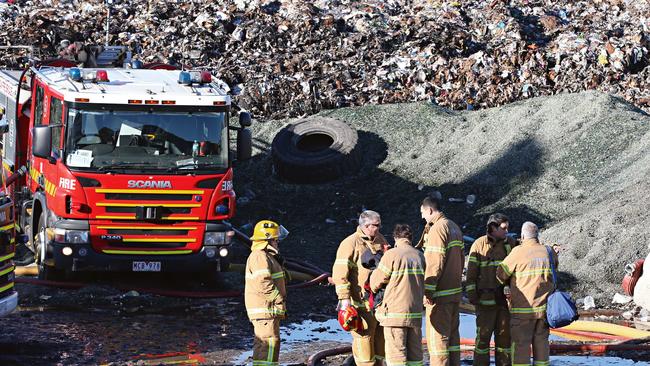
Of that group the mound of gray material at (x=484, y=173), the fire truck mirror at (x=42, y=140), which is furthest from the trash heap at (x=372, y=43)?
the fire truck mirror at (x=42, y=140)

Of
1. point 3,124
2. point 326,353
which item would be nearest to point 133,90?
point 3,124

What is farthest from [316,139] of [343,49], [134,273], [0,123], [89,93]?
[0,123]

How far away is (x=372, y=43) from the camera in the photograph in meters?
26.2

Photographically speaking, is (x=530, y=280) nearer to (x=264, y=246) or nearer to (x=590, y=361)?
(x=590, y=361)

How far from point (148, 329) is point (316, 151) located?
8.81 metres

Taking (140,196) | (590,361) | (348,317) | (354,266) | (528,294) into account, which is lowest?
(590,361)

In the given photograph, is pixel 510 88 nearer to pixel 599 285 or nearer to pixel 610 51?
pixel 610 51

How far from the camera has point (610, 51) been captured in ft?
83.3

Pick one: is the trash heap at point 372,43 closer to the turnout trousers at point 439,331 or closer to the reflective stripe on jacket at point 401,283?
the turnout trousers at point 439,331

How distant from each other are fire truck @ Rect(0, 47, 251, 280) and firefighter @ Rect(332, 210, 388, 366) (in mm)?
4141

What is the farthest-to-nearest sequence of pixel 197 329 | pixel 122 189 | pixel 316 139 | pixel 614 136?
pixel 316 139, pixel 614 136, pixel 122 189, pixel 197 329

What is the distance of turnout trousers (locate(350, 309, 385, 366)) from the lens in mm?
10766

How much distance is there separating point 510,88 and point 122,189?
12366 mm

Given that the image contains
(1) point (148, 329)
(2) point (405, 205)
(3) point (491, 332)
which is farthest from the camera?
(2) point (405, 205)
